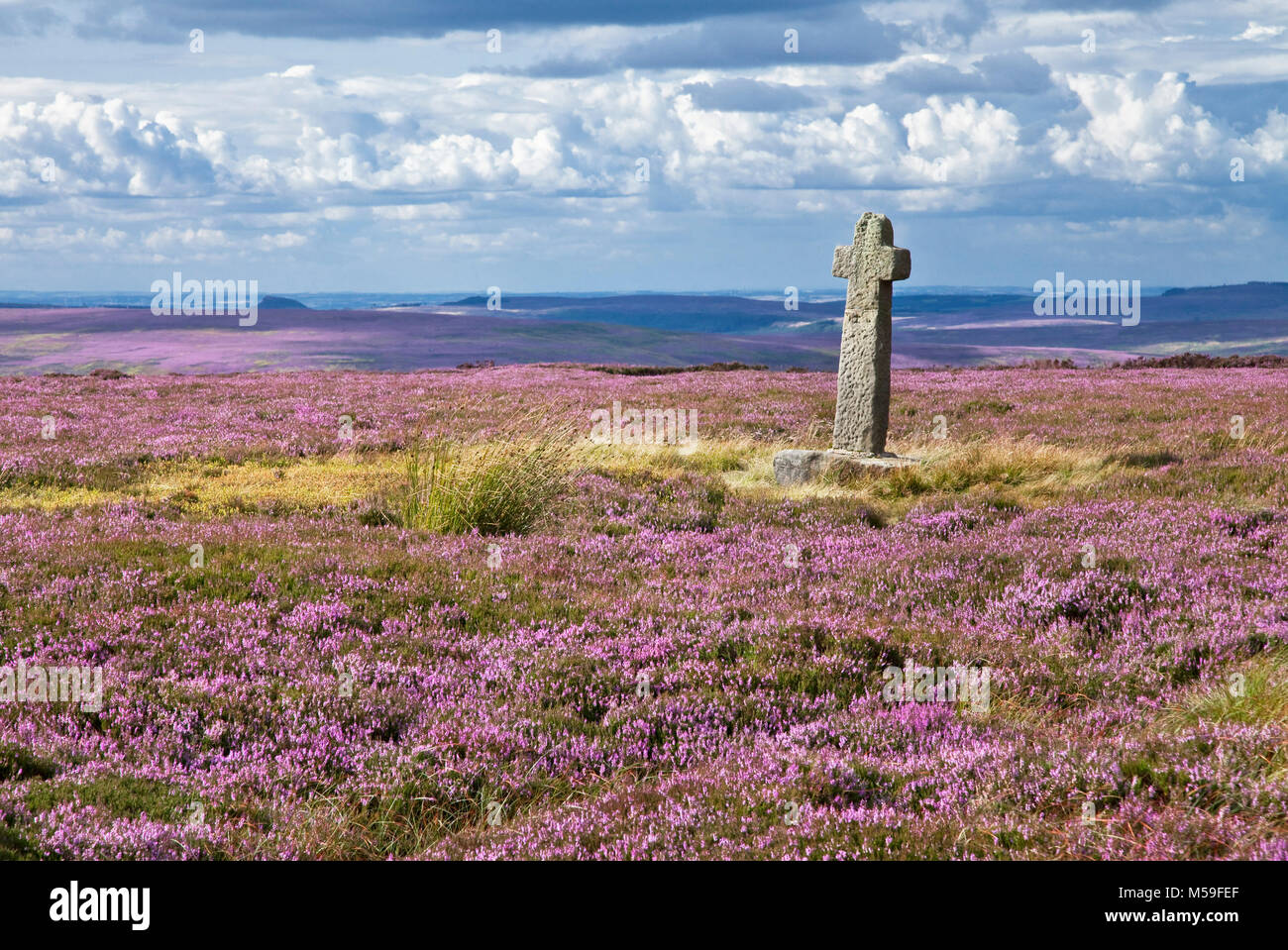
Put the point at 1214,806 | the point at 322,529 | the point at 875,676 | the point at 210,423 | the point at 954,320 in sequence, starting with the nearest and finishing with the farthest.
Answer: the point at 1214,806
the point at 875,676
the point at 322,529
the point at 210,423
the point at 954,320

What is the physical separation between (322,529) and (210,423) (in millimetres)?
11057

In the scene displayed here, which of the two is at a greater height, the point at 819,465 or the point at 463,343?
the point at 463,343

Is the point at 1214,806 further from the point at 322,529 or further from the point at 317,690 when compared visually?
the point at 322,529

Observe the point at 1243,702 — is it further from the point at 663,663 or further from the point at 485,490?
the point at 485,490

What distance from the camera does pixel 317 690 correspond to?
5988 mm

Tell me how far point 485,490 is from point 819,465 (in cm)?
513

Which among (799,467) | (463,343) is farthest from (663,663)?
(463,343)

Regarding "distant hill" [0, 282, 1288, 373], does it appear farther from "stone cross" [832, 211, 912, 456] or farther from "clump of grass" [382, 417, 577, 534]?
"clump of grass" [382, 417, 577, 534]

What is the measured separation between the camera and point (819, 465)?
13.9 meters

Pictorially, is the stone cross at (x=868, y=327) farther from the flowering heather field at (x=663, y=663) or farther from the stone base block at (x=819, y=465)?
the flowering heather field at (x=663, y=663)

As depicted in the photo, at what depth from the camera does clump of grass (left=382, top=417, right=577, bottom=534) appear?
35.9ft

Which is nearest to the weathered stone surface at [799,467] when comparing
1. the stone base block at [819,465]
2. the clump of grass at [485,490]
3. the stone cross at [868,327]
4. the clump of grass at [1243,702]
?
the stone base block at [819,465]

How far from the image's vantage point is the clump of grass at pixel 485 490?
10.9m

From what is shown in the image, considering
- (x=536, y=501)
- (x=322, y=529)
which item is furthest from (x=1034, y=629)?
(x=322, y=529)
